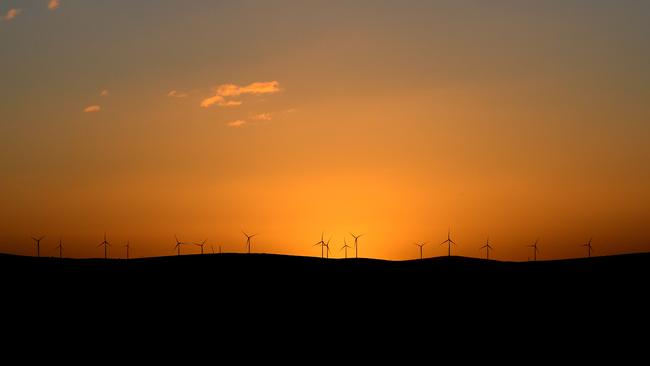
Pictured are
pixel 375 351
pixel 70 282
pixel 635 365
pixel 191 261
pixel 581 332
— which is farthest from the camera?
pixel 191 261

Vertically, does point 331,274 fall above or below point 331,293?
above

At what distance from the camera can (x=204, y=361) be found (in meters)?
53.6

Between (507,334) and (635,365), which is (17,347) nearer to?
(507,334)

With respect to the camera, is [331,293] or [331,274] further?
[331,274]

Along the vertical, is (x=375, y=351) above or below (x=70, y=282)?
below

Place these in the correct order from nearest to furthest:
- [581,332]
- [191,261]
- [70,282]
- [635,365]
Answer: [635,365], [581,332], [70,282], [191,261]

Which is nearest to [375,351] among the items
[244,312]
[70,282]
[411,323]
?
[411,323]

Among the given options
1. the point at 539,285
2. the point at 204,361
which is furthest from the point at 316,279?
the point at 204,361

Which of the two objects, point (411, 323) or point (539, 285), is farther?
point (539, 285)

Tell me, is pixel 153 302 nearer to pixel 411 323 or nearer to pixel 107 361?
pixel 107 361

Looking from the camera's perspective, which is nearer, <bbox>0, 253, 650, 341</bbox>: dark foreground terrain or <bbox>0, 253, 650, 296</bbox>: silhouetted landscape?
<bbox>0, 253, 650, 341</bbox>: dark foreground terrain

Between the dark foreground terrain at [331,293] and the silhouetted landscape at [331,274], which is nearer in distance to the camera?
the dark foreground terrain at [331,293]

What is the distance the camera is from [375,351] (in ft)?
186

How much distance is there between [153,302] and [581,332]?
32.3 m
